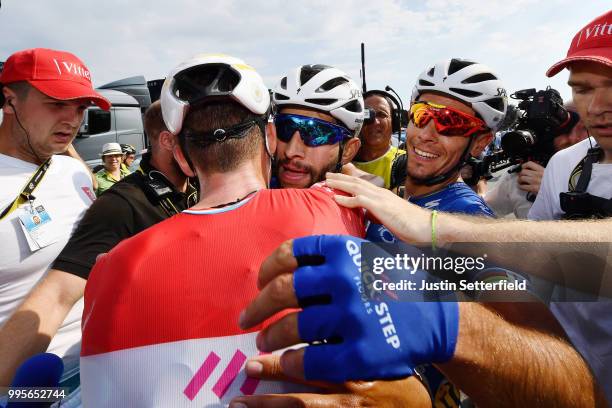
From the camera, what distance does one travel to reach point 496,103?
291cm

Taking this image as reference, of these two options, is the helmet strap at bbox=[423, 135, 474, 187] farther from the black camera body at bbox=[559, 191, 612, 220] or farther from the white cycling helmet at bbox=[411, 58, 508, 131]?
the black camera body at bbox=[559, 191, 612, 220]

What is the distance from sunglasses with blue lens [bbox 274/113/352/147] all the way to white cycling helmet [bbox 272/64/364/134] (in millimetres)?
104

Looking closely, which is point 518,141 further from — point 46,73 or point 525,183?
point 46,73

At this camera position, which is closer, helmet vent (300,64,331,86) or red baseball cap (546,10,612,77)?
red baseball cap (546,10,612,77)

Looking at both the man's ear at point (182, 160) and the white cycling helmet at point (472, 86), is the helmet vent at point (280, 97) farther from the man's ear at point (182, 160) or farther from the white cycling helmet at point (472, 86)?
the man's ear at point (182, 160)

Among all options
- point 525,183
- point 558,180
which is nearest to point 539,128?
point 525,183

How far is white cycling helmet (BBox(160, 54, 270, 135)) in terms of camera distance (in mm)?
1880

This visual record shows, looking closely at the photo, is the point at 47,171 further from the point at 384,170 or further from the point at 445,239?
the point at 384,170

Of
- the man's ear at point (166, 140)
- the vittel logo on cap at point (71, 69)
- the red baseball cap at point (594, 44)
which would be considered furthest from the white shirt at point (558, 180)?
the vittel logo on cap at point (71, 69)

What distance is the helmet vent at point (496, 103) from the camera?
2862mm

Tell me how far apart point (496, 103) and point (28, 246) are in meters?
3.59

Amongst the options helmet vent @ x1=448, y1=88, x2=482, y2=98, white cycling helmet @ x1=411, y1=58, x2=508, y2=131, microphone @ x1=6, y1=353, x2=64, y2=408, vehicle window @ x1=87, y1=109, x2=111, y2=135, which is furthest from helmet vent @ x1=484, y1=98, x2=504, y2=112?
vehicle window @ x1=87, y1=109, x2=111, y2=135

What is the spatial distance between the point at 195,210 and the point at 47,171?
7.67 feet

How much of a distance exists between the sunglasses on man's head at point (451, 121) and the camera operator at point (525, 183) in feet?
2.94
